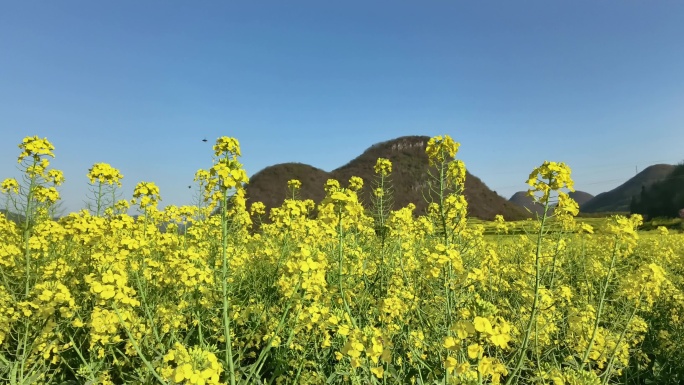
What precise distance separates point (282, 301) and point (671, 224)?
1099 inches

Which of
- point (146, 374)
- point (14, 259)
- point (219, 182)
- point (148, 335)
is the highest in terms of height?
point (219, 182)

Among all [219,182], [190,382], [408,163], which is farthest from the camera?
[408,163]

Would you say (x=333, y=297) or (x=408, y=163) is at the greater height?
(x=408, y=163)

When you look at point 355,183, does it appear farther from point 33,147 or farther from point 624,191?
point 624,191

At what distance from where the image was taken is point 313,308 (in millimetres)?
2922

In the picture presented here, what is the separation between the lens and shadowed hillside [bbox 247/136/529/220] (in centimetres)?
1944

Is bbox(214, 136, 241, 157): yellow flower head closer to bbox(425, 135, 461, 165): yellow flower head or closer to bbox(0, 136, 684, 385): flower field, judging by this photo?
bbox(0, 136, 684, 385): flower field

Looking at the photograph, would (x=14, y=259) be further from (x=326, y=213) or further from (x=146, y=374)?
(x=326, y=213)

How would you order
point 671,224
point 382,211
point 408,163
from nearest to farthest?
point 382,211 < point 671,224 < point 408,163

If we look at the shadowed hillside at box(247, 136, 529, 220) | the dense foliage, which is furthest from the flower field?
the dense foliage

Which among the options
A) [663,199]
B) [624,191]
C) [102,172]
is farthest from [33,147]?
[624,191]

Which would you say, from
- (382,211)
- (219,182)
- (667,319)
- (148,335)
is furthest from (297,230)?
(667,319)

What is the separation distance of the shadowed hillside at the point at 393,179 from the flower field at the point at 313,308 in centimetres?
776

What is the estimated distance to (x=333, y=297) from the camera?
11.1 feet
